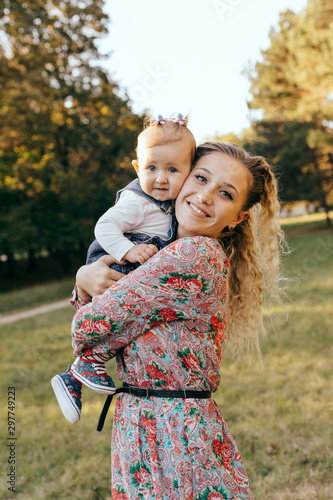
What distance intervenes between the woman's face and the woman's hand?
290mm

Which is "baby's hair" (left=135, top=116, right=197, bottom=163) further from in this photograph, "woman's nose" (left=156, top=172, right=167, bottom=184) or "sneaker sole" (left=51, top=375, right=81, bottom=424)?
"sneaker sole" (left=51, top=375, right=81, bottom=424)

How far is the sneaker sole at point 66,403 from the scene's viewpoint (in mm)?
1698

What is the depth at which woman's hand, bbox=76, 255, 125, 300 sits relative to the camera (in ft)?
5.40

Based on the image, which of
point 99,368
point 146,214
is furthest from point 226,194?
point 99,368

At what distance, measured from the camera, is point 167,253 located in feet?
4.96

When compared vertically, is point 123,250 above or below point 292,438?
above

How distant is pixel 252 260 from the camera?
2.08m

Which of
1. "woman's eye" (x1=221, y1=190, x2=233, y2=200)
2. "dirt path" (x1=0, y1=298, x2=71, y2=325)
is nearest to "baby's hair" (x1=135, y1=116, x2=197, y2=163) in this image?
"woman's eye" (x1=221, y1=190, x2=233, y2=200)

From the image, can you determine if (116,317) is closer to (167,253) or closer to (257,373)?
(167,253)

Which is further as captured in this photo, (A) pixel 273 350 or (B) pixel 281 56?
(B) pixel 281 56

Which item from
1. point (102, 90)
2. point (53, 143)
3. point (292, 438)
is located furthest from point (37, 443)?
point (102, 90)

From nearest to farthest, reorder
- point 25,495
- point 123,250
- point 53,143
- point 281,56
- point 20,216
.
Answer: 1. point 123,250
2. point 25,495
3. point 20,216
4. point 53,143
5. point 281,56

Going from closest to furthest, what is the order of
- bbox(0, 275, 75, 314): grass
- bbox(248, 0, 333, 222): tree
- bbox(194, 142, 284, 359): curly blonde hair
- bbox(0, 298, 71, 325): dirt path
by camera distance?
bbox(194, 142, 284, 359): curly blonde hair, bbox(0, 298, 71, 325): dirt path, bbox(0, 275, 75, 314): grass, bbox(248, 0, 333, 222): tree

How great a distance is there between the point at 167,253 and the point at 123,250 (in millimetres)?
247
